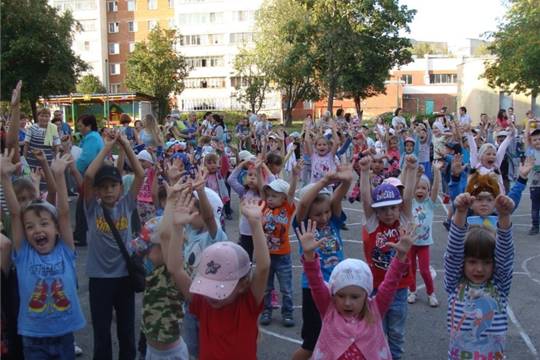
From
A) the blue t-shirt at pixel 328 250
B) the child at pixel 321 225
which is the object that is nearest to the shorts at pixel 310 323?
the child at pixel 321 225

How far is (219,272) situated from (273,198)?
263 centimetres

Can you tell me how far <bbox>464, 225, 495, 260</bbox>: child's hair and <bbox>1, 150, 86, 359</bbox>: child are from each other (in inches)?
102

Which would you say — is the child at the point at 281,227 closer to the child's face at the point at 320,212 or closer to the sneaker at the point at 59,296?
the child's face at the point at 320,212

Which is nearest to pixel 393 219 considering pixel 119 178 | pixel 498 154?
pixel 119 178

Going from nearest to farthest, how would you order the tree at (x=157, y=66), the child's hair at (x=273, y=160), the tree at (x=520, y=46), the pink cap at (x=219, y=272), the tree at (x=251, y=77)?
the pink cap at (x=219, y=272)
the child's hair at (x=273, y=160)
the tree at (x=520, y=46)
the tree at (x=157, y=66)
the tree at (x=251, y=77)

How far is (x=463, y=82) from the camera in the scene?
5850 centimetres

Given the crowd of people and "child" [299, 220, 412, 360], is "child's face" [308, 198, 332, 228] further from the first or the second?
"child" [299, 220, 412, 360]

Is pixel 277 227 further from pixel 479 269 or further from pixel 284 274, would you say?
pixel 479 269

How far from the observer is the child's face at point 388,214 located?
15.0 ft

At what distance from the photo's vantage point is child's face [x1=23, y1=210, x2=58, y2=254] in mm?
3904

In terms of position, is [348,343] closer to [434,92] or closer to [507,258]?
[507,258]

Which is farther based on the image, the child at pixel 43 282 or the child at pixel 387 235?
the child at pixel 387 235

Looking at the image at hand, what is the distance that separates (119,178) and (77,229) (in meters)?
4.88

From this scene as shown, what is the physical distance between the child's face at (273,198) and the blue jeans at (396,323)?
1.69 metres
